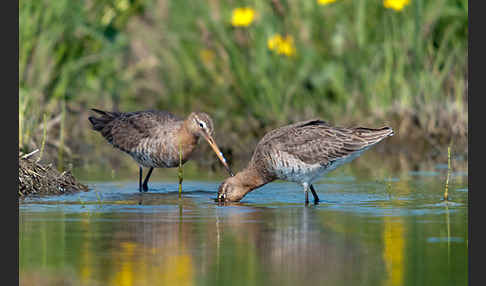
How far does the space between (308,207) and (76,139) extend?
6831 mm

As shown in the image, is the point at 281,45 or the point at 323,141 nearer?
the point at 323,141

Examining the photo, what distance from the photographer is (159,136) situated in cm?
1279

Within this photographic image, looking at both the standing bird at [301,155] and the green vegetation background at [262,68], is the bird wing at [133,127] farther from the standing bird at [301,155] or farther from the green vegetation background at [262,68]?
the standing bird at [301,155]

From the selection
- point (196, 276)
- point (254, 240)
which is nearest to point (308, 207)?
point (254, 240)

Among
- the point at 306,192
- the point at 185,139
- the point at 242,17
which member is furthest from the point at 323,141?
the point at 242,17

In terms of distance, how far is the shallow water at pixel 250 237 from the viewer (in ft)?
22.5

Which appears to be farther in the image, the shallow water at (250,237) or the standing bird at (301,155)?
the standing bird at (301,155)

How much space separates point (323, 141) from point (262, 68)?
5.01 m

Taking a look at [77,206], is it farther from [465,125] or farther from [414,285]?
[465,125]

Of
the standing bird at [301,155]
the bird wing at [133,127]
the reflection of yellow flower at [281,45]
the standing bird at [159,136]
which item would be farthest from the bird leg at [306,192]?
the reflection of yellow flower at [281,45]

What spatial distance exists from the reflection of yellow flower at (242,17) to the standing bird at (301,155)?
5.05 m

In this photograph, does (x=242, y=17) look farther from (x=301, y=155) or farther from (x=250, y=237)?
(x=250, y=237)

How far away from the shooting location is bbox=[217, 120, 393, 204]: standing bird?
11375 mm

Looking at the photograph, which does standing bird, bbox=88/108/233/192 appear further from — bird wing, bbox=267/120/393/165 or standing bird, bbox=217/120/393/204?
bird wing, bbox=267/120/393/165
